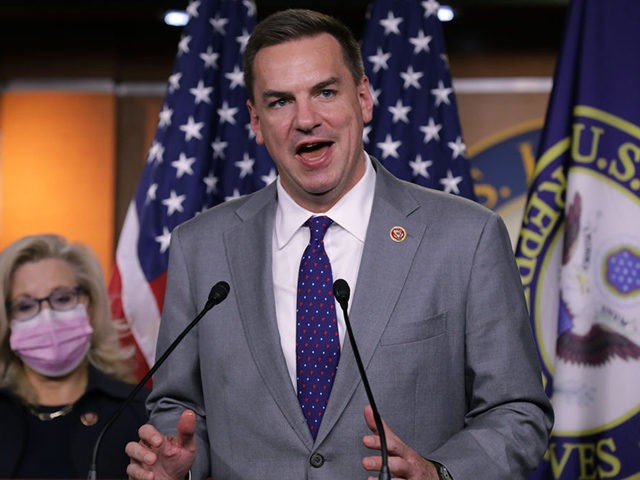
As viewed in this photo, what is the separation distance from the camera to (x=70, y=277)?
3.34 metres

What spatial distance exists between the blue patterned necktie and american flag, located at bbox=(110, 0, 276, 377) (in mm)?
1743

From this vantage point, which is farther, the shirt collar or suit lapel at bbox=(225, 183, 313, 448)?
the shirt collar

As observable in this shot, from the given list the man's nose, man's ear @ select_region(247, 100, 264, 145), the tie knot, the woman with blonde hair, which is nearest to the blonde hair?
the woman with blonde hair

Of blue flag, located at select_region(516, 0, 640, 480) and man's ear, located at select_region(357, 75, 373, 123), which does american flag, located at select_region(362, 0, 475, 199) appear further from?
man's ear, located at select_region(357, 75, 373, 123)

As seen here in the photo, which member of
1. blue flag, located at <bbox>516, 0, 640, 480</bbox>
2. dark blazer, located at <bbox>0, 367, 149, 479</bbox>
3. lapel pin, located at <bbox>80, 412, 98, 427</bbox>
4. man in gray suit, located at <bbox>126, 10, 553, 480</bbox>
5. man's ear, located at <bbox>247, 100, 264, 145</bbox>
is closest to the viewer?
man in gray suit, located at <bbox>126, 10, 553, 480</bbox>

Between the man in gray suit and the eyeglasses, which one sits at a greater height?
the man in gray suit

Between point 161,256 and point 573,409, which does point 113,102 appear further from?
point 573,409

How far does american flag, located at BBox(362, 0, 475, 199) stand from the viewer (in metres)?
3.66

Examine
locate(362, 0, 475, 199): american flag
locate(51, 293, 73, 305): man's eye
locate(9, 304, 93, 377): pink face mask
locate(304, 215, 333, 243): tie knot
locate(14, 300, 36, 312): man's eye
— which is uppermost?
locate(362, 0, 475, 199): american flag

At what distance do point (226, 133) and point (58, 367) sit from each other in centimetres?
112

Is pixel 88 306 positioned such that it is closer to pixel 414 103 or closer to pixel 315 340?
pixel 414 103

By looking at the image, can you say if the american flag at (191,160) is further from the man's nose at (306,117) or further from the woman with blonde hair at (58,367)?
the man's nose at (306,117)

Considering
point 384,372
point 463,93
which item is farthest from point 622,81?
point 384,372

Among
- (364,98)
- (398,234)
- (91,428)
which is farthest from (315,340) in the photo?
(91,428)
